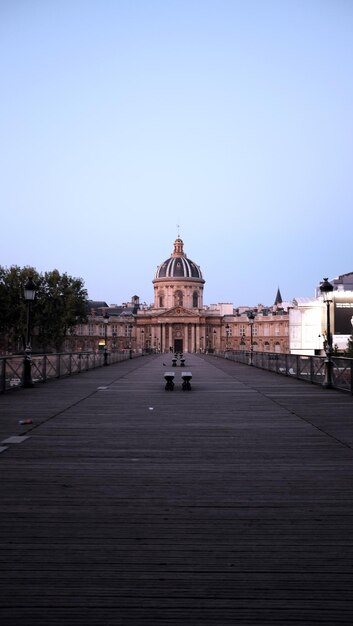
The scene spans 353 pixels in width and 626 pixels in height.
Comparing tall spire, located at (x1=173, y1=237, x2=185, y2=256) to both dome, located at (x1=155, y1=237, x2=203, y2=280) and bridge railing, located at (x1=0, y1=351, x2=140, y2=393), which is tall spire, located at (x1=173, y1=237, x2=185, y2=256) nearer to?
dome, located at (x1=155, y1=237, x2=203, y2=280)

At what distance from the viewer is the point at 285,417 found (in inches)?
553

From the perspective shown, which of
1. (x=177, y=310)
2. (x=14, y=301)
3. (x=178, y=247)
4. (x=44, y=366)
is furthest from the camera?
(x=178, y=247)

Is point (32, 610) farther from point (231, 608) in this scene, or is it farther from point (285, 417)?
point (285, 417)

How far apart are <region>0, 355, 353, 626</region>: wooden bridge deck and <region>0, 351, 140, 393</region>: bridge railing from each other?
899 cm

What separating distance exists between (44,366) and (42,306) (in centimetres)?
5762

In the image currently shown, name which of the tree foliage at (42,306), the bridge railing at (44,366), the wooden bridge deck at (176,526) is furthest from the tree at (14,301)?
the wooden bridge deck at (176,526)

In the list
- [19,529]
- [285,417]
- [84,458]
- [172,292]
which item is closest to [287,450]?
[84,458]

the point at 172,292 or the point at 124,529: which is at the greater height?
the point at 172,292

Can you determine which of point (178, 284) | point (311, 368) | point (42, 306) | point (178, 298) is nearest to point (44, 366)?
point (311, 368)

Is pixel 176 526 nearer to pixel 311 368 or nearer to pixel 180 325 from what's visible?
pixel 311 368

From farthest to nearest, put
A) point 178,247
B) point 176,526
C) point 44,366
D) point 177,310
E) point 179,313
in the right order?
1. point 178,247
2. point 179,313
3. point 177,310
4. point 44,366
5. point 176,526

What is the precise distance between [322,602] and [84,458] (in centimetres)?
531

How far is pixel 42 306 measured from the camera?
8269cm

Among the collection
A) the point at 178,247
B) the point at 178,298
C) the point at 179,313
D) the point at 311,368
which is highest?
the point at 178,247
